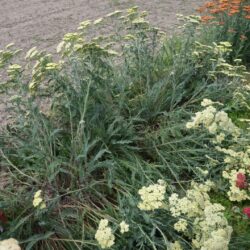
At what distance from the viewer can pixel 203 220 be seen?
2051 mm

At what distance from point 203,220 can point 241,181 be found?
64 centimetres

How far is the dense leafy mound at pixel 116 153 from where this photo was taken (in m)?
2.26

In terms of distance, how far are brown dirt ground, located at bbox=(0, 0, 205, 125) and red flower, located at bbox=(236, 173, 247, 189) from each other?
9.92ft

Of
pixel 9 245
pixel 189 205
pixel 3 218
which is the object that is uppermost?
pixel 9 245

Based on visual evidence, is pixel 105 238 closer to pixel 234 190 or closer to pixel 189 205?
pixel 189 205

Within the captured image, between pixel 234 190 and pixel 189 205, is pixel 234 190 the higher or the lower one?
the lower one

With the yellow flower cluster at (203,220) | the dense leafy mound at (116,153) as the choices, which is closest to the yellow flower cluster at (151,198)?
the dense leafy mound at (116,153)

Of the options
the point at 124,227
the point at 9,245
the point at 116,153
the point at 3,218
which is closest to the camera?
the point at 9,245

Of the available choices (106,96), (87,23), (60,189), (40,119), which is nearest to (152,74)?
(106,96)

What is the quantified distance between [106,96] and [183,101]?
34.5 inches

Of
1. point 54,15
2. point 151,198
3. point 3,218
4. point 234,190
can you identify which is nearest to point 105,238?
point 151,198

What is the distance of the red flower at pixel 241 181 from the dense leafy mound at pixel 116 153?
0.05 ft

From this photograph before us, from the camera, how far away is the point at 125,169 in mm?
2855

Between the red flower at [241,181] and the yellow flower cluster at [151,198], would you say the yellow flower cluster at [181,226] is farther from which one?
the red flower at [241,181]
